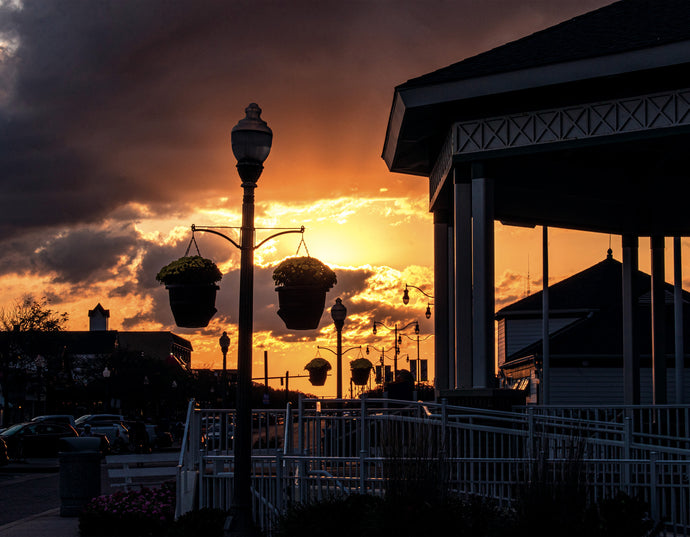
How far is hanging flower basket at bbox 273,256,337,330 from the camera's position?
12562mm

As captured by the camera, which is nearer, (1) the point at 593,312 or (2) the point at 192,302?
(2) the point at 192,302

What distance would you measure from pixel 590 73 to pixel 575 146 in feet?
4.31

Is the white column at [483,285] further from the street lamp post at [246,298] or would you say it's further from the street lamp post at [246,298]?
the street lamp post at [246,298]

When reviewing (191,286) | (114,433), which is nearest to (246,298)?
(191,286)

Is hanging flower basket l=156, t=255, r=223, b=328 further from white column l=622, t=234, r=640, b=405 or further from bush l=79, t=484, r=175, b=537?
white column l=622, t=234, r=640, b=405

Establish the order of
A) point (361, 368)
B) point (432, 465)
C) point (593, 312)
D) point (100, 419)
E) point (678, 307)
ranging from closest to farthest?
point (432, 465) < point (678, 307) < point (361, 368) < point (593, 312) < point (100, 419)

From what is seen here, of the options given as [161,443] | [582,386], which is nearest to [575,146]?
[582,386]

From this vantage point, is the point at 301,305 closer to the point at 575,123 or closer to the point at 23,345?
the point at 575,123

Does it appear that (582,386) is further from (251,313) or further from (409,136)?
(251,313)

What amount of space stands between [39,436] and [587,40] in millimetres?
34185

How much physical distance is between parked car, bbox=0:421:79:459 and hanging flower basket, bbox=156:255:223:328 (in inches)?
1343

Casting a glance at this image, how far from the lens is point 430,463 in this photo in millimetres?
10078

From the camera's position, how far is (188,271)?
1210cm

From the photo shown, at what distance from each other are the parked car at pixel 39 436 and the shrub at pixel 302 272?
1347 inches
